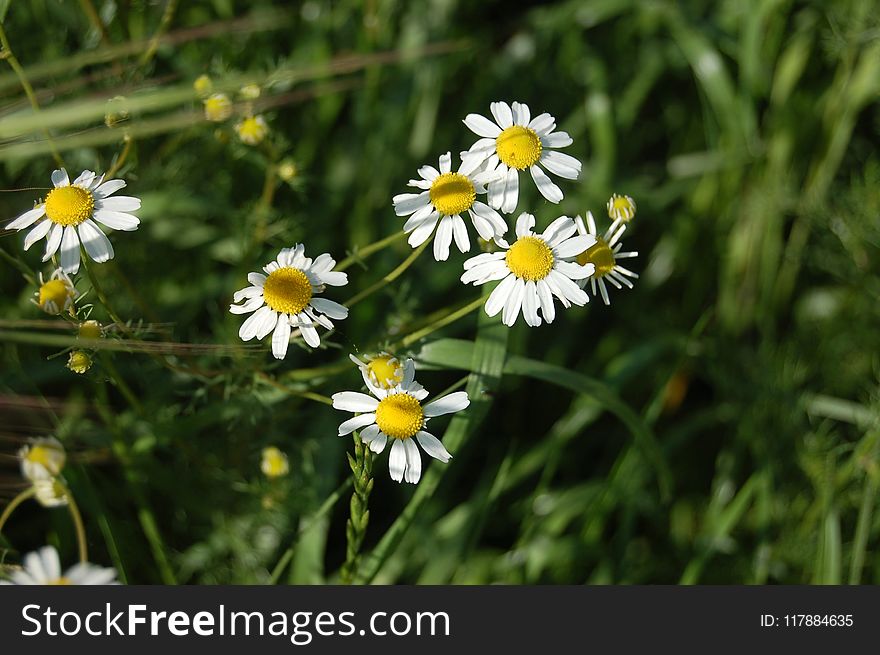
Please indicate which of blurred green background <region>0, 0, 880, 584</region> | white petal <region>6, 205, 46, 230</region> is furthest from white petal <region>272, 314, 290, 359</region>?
white petal <region>6, 205, 46, 230</region>

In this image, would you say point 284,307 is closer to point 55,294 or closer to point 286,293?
point 286,293

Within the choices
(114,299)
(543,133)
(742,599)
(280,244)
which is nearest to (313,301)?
(543,133)

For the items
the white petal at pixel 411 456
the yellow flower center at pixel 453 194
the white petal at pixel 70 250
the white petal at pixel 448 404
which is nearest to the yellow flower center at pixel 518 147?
the yellow flower center at pixel 453 194

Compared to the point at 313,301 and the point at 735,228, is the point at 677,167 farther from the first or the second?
the point at 313,301

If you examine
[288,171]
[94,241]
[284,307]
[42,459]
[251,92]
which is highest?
[251,92]

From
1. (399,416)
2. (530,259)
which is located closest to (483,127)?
(530,259)
